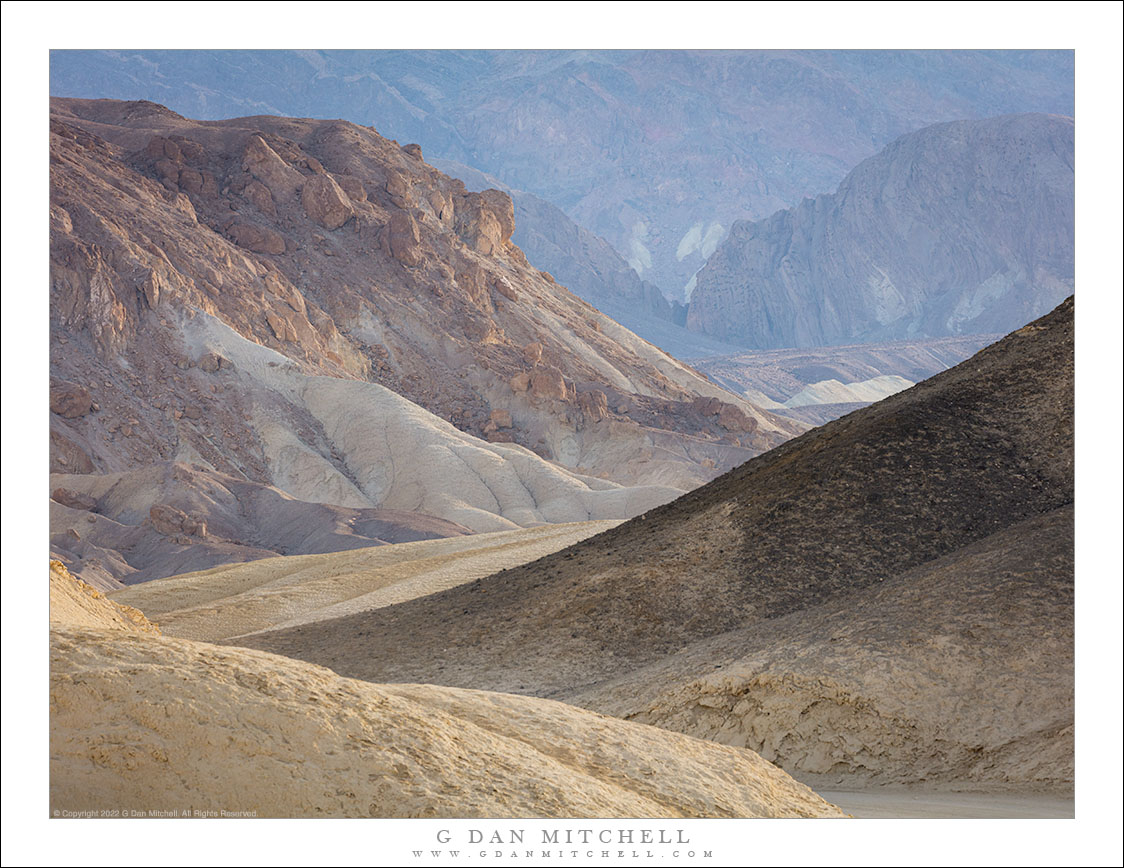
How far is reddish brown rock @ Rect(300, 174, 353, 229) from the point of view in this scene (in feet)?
270

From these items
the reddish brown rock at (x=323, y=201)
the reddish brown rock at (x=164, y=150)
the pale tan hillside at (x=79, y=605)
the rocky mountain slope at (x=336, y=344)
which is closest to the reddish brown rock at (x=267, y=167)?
the rocky mountain slope at (x=336, y=344)

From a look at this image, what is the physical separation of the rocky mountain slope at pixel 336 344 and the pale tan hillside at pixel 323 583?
23432 millimetres

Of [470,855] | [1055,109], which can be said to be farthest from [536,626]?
[1055,109]

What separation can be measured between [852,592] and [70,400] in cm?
4929

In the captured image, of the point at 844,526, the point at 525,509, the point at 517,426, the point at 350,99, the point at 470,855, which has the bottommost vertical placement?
the point at 470,855

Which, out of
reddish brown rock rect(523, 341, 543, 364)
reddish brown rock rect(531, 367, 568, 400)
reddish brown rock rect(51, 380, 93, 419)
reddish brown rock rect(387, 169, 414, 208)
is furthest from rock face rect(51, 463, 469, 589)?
reddish brown rock rect(387, 169, 414, 208)

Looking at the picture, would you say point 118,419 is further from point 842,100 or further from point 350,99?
point 842,100

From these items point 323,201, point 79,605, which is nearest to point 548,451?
point 323,201

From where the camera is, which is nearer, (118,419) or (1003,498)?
(1003,498)

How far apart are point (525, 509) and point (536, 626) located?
136 feet

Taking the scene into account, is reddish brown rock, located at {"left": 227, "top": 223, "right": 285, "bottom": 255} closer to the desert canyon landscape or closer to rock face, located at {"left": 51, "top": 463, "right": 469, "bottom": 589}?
the desert canyon landscape

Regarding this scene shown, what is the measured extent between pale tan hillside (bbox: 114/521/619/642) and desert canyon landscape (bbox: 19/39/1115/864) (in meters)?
0.20

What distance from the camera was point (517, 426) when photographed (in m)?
74.9

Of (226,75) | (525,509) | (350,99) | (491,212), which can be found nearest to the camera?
(525,509)
